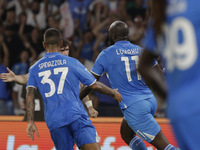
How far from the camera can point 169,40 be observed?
87.7 inches

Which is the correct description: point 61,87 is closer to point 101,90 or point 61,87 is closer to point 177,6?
point 101,90

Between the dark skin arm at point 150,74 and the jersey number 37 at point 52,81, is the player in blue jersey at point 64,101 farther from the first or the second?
the dark skin arm at point 150,74

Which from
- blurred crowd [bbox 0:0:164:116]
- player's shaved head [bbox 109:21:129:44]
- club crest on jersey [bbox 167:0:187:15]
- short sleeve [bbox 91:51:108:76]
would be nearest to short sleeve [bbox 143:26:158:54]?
club crest on jersey [bbox 167:0:187:15]

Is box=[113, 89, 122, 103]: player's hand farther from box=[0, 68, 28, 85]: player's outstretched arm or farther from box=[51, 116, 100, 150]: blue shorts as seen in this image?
box=[0, 68, 28, 85]: player's outstretched arm

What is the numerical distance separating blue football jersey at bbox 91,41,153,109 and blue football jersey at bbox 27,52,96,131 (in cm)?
80

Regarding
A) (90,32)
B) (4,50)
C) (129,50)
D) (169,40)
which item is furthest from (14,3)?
(169,40)

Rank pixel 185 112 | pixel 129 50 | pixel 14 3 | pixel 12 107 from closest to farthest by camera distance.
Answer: pixel 185 112, pixel 129 50, pixel 12 107, pixel 14 3

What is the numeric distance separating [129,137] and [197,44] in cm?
418

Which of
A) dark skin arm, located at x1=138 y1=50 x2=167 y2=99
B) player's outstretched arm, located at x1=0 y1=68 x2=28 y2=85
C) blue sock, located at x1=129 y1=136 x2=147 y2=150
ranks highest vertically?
dark skin arm, located at x1=138 y1=50 x2=167 y2=99

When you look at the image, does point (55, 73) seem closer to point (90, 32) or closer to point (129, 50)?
point (129, 50)

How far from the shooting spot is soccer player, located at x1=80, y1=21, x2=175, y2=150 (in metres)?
5.65

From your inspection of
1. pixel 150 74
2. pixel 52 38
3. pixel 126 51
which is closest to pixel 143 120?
pixel 126 51

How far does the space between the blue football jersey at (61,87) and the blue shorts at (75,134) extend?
7 cm

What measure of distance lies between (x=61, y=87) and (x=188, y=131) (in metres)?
2.96
